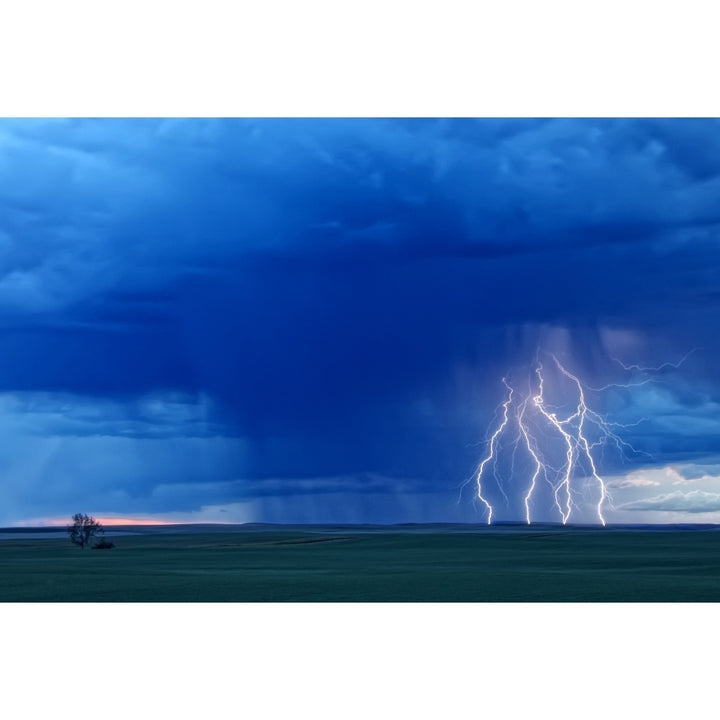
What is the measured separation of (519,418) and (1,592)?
1999 cm

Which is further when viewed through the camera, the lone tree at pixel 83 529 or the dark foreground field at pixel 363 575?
the lone tree at pixel 83 529

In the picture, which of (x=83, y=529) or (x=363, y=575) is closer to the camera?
(x=363, y=575)

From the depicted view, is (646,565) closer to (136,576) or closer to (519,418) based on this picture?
(519,418)

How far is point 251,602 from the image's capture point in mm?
18594

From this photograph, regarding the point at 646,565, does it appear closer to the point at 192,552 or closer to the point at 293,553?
the point at 293,553

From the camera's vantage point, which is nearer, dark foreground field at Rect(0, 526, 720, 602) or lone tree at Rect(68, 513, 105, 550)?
dark foreground field at Rect(0, 526, 720, 602)

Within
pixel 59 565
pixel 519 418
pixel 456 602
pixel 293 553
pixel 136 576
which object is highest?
pixel 519 418

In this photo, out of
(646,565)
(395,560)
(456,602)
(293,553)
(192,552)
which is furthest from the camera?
(192,552)

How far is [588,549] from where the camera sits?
3866 cm

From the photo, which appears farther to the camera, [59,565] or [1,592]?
[59,565]

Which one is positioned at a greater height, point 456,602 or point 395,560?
point 395,560

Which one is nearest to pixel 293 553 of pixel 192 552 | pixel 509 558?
pixel 192 552

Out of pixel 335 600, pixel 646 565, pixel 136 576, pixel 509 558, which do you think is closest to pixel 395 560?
pixel 509 558

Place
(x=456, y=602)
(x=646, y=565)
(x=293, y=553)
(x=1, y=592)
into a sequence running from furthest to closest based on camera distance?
1. (x=293, y=553)
2. (x=646, y=565)
3. (x=1, y=592)
4. (x=456, y=602)
